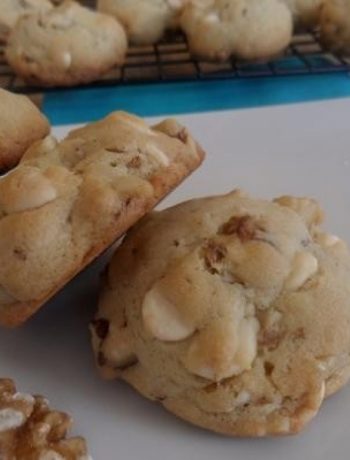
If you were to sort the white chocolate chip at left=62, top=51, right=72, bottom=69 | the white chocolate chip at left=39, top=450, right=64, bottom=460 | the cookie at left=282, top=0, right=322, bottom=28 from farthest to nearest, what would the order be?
the cookie at left=282, top=0, right=322, bottom=28 < the white chocolate chip at left=62, top=51, right=72, bottom=69 < the white chocolate chip at left=39, top=450, right=64, bottom=460

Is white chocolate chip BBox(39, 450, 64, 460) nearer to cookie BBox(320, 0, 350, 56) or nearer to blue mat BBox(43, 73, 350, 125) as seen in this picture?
blue mat BBox(43, 73, 350, 125)

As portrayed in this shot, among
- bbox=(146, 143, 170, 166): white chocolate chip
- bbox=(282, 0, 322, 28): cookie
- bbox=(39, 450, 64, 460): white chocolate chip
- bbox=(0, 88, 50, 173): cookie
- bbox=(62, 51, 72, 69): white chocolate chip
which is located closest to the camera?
bbox=(39, 450, 64, 460): white chocolate chip

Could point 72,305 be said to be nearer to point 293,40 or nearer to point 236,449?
point 236,449

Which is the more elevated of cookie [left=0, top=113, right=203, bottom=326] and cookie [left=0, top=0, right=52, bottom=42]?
cookie [left=0, top=113, right=203, bottom=326]

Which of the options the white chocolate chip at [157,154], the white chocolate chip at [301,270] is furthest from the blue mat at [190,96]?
the white chocolate chip at [301,270]

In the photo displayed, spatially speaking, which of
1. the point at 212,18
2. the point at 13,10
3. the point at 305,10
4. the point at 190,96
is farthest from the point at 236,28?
the point at 13,10

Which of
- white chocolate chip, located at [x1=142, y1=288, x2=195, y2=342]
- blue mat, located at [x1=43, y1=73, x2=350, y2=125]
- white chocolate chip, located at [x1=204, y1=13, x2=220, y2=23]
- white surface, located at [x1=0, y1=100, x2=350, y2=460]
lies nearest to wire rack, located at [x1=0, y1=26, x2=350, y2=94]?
blue mat, located at [x1=43, y1=73, x2=350, y2=125]
